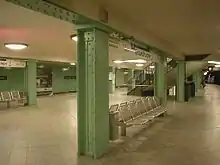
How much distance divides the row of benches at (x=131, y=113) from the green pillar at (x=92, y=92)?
2.32ft

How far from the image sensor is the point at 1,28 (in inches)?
214

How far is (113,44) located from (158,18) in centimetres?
119

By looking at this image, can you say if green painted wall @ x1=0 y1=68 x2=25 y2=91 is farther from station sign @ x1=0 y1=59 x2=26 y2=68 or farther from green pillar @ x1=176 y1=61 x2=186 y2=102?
green pillar @ x1=176 y1=61 x2=186 y2=102

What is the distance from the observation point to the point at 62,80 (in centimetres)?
2133

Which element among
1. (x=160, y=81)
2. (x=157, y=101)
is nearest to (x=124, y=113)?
(x=157, y=101)

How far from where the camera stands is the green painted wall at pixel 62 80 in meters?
20.6

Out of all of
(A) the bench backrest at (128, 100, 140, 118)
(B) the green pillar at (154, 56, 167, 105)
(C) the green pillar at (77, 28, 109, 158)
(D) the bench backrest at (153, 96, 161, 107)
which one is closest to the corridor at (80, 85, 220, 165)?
(C) the green pillar at (77, 28, 109, 158)

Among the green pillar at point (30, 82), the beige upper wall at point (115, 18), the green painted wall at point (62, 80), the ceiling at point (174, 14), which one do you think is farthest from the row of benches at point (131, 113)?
the green painted wall at point (62, 80)

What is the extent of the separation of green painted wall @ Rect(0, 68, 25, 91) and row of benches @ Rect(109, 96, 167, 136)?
437 inches

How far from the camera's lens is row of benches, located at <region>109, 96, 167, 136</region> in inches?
Answer: 217

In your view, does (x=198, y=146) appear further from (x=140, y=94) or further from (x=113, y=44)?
(x=140, y=94)

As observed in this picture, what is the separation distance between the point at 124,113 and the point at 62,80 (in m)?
15.9

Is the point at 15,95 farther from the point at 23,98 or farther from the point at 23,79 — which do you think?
the point at 23,79

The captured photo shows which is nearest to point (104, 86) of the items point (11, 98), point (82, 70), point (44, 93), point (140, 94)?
point (82, 70)
